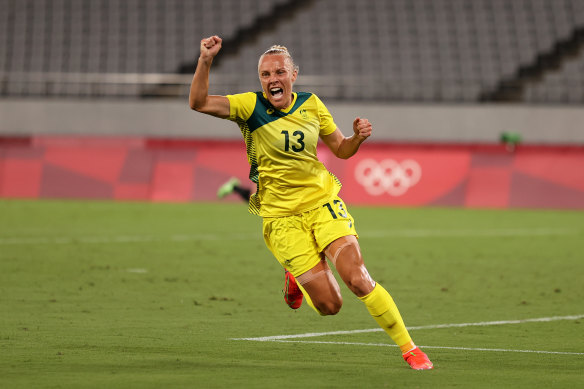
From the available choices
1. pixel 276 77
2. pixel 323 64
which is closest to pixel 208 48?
pixel 276 77

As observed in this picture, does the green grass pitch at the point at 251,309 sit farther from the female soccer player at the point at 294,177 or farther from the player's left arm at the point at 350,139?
the player's left arm at the point at 350,139

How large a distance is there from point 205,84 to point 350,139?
125 centimetres

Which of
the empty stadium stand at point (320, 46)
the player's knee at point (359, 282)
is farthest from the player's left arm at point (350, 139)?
the empty stadium stand at point (320, 46)

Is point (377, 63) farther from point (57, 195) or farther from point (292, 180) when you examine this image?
point (292, 180)

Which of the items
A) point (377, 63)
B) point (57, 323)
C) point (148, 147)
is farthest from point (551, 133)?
point (57, 323)

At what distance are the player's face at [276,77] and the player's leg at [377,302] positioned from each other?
1.09 metres

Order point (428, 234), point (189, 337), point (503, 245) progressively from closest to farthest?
point (189, 337) → point (503, 245) → point (428, 234)

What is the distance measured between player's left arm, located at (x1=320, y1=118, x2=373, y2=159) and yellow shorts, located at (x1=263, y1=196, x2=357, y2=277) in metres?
0.38

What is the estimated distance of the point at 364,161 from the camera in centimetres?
2303

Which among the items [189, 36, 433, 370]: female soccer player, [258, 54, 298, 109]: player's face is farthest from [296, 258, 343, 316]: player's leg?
[258, 54, 298, 109]: player's face

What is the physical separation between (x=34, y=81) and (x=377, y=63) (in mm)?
9312

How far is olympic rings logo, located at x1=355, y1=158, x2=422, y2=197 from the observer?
2316 centimetres

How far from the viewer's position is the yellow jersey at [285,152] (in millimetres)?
7555

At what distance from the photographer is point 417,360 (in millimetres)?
6926
